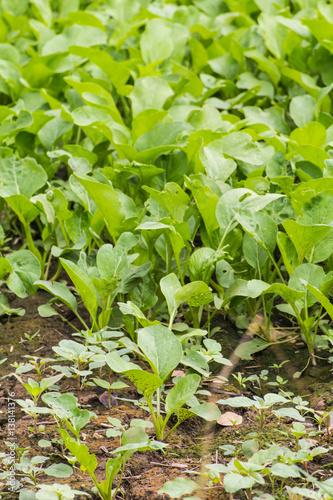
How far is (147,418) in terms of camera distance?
146cm

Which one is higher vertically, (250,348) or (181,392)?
(181,392)

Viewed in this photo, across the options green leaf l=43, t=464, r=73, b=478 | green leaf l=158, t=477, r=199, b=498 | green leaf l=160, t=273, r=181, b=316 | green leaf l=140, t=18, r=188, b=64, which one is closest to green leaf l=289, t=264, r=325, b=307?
green leaf l=160, t=273, r=181, b=316

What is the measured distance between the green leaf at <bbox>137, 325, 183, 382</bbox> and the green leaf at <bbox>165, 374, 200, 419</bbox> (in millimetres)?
43

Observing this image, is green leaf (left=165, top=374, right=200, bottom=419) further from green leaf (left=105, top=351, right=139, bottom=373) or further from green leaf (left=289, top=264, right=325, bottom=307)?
green leaf (left=289, top=264, right=325, bottom=307)

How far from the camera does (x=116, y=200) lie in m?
1.74

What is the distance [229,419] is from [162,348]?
0.28 meters

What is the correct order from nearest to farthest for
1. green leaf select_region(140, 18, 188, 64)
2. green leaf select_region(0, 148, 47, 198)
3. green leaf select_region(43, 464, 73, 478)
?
green leaf select_region(43, 464, 73, 478), green leaf select_region(0, 148, 47, 198), green leaf select_region(140, 18, 188, 64)

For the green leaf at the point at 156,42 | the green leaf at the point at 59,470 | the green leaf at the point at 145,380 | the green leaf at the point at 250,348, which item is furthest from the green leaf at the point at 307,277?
the green leaf at the point at 156,42

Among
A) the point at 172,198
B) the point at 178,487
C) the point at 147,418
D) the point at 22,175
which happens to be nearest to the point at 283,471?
the point at 178,487

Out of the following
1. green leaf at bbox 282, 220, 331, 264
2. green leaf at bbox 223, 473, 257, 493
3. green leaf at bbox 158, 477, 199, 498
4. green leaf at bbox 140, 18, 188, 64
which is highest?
green leaf at bbox 140, 18, 188, 64

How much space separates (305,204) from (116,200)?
0.55 meters

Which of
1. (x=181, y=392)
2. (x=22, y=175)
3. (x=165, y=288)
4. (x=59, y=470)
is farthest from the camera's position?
(x=22, y=175)

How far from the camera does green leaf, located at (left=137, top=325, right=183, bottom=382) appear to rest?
1358 millimetres

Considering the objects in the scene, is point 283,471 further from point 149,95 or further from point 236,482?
point 149,95
